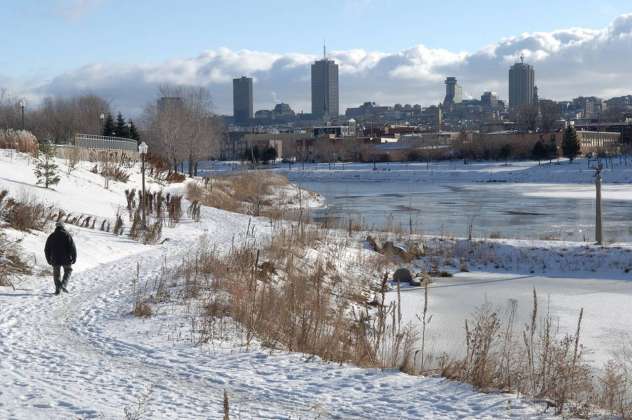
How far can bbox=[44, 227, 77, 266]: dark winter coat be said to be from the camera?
45.5 ft

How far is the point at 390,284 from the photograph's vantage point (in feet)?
68.1

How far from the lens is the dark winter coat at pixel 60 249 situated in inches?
547

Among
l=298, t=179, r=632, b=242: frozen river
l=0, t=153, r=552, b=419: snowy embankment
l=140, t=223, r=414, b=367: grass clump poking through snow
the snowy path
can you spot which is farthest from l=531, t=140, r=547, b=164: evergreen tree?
the snowy path

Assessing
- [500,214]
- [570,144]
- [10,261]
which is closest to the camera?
[10,261]

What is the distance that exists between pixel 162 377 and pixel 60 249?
6.17m

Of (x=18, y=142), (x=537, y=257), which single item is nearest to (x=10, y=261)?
(x=537, y=257)

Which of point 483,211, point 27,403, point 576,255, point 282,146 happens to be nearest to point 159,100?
point 483,211

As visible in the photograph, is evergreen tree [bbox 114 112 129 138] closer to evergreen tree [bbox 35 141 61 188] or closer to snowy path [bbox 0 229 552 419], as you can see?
evergreen tree [bbox 35 141 61 188]

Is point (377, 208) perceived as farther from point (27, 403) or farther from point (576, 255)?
point (27, 403)

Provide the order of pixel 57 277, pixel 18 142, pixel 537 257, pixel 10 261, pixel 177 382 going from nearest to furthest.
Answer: pixel 177 382
pixel 57 277
pixel 10 261
pixel 537 257
pixel 18 142

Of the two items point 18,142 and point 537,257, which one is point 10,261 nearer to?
point 537,257

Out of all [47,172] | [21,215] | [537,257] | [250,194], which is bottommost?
[537,257]

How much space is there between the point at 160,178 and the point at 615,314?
32010 millimetres

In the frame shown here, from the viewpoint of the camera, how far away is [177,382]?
8.52 meters
